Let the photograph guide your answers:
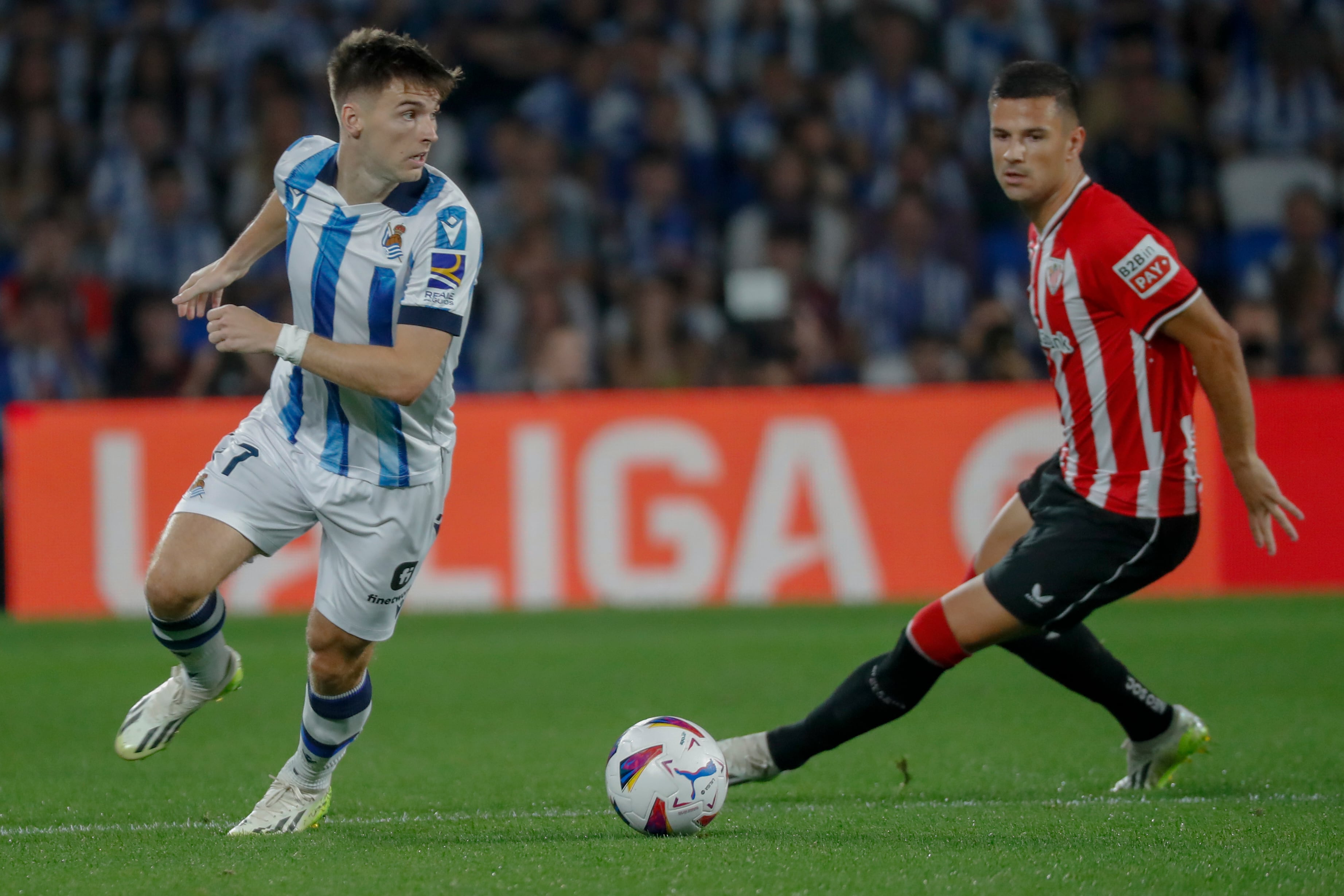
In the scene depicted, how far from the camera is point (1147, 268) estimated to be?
4152 millimetres

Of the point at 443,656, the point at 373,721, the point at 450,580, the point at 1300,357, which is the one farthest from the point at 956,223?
the point at 373,721

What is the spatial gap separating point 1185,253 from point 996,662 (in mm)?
5075

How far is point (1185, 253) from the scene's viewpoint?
11.7m

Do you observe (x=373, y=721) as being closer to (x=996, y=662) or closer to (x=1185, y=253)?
(x=996, y=662)

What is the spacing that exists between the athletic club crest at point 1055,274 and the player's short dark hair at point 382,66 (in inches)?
65.8

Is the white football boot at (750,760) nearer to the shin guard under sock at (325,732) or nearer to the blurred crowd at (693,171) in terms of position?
the shin guard under sock at (325,732)

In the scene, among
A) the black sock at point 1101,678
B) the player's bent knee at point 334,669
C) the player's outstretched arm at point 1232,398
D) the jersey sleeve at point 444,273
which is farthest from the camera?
the black sock at point 1101,678

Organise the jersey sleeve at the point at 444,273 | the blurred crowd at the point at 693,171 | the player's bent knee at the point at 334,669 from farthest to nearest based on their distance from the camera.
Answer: the blurred crowd at the point at 693,171, the player's bent knee at the point at 334,669, the jersey sleeve at the point at 444,273

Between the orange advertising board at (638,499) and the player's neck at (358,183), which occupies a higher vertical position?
the player's neck at (358,183)

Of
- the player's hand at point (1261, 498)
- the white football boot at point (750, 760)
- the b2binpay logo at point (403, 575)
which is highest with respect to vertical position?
the player's hand at point (1261, 498)

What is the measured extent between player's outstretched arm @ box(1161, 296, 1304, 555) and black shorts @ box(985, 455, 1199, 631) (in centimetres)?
25

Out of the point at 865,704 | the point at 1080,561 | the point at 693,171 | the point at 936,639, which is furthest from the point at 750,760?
the point at 693,171

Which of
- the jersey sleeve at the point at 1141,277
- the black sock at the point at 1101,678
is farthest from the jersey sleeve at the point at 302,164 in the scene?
the black sock at the point at 1101,678

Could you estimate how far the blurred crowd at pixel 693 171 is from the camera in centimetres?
1127
